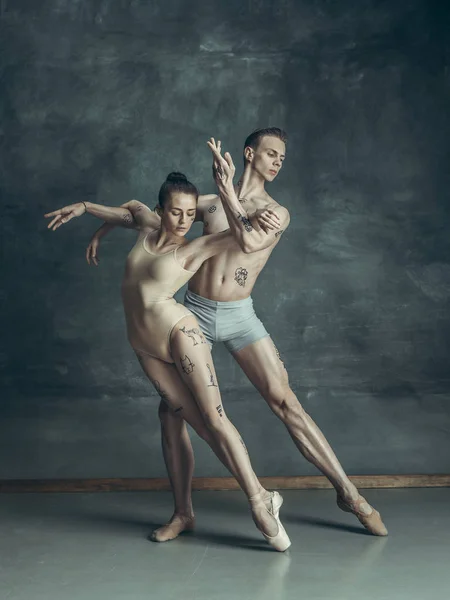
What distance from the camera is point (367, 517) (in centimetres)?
433

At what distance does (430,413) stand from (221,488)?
7.50 feet

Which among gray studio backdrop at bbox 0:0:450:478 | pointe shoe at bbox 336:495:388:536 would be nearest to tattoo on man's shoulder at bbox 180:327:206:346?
pointe shoe at bbox 336:495:388:536

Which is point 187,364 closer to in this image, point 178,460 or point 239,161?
point 178,460

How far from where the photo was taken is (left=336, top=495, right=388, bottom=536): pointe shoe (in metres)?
4.30

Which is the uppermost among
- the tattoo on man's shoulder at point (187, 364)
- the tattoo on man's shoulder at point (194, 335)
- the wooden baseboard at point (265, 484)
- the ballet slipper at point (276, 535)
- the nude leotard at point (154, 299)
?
the nude leotard at point (154, 299)

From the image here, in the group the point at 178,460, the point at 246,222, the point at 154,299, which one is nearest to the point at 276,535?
the point at 178,460

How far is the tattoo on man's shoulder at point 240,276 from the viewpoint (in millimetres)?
4441

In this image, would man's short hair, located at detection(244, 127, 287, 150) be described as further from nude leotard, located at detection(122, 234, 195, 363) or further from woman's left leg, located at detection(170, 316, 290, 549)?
woman's left leg, located at detection(170, 316, 290, 549)

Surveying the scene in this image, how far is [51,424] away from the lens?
21.6 ft

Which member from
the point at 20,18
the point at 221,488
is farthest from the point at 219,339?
the point at 20,18

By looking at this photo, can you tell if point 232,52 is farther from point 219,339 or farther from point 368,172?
point 219,339

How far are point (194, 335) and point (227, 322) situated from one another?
12.9 inches

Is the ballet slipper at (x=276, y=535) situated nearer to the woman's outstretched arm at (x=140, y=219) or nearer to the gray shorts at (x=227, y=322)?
the gray shorts at (x=227, y=322)

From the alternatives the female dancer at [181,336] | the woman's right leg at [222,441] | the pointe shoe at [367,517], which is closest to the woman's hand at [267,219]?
the female dancer at [181,336]
